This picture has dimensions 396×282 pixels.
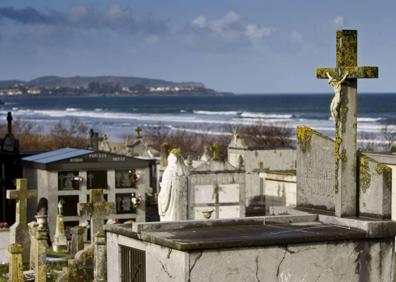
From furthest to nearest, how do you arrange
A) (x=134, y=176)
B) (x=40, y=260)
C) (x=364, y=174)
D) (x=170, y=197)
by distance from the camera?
1. (x=134, y=176)
2. (x=40, y=260)
3. (x=170, y=197)
4. (x=364, y=174)

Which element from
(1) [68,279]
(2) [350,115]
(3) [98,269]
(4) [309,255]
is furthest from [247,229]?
(1) [68,279]

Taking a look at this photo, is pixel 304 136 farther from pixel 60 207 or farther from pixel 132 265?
pixel 60 207

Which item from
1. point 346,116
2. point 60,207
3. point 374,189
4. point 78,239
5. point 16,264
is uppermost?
point 346,116

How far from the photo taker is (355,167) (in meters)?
10.9

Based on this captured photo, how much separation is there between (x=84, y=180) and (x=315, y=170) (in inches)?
473

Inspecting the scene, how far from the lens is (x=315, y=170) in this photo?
11266mm

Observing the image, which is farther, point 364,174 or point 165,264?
point 364,174

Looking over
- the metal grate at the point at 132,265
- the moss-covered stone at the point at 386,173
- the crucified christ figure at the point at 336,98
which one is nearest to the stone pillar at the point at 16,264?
the metal grate at the point at 132,265

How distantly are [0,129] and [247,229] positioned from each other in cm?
6919

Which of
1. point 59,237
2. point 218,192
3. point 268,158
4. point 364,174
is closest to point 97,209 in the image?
point 59,237

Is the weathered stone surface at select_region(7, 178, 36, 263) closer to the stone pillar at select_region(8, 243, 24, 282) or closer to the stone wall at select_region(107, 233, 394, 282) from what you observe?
the stone pillar at select_region(8, 243, 24, 282)

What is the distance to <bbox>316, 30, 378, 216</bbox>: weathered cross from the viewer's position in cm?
1084

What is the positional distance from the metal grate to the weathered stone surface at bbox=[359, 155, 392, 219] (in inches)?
81.2

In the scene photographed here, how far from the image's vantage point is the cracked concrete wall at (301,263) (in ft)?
31.9
